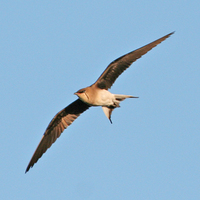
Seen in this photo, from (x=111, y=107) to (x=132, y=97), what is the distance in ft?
2.61

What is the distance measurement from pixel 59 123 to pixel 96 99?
6.76 feet

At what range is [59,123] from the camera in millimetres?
12828

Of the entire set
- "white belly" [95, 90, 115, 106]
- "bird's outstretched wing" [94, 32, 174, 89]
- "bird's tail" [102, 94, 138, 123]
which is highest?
"bird's outstretched wing" [94, 32, 174, 89]

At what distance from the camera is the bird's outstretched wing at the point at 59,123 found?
41.4ft

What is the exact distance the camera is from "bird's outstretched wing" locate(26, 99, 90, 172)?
12.6 metres

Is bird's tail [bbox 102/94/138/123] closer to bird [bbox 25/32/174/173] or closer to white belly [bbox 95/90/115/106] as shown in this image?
bird [bbox 25/32/174/173]

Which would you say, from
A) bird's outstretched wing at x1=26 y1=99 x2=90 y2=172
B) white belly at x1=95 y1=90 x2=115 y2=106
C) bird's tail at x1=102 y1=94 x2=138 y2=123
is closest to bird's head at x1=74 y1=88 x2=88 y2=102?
white belly at x1=95 y1=90 x2=115 y2=106

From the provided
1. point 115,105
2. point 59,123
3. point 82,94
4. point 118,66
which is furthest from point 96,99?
point 59,123

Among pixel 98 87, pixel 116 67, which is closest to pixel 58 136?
pixel 98 87

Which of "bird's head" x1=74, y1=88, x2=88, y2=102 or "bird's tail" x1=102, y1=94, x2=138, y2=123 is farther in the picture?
"bird's tail" x1=102, y1=94, x2=138, y2=123

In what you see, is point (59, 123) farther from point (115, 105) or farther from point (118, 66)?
point (118, 66)

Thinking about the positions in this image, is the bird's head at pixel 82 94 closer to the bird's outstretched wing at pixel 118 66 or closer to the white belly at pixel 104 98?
the white belly at pixel 104 98

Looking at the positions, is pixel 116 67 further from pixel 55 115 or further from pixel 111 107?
pixel 55 115

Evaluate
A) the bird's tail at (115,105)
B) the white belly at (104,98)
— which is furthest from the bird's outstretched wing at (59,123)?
the white belly at (104,98)
